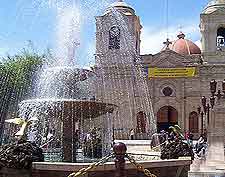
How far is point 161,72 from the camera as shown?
156ft

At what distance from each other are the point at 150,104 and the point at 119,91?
333 centimetres

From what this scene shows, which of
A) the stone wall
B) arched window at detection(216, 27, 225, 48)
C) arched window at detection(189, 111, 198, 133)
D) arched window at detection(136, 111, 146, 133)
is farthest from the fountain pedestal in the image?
arched window at detection(216, 27, 225, 48)

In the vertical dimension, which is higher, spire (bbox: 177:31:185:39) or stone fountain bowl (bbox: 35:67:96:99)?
spire (bbox: 177:31:185:39)

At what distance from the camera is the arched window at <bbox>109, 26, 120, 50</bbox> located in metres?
46.8

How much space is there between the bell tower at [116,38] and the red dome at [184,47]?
5.24 meters

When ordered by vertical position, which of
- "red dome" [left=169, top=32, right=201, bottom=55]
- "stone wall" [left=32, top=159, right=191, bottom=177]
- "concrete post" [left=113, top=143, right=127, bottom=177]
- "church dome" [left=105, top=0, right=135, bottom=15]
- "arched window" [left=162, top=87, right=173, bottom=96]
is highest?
"church dome" [left=105, top=0, right=135, bottom=15]

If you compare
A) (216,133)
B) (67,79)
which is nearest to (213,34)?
(216,133)

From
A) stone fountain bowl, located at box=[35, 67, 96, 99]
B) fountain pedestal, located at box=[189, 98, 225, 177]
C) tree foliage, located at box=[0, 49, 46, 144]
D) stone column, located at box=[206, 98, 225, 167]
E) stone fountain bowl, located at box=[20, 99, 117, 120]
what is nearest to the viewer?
stone fountain bowl, located at box=[20, 99, 117, 120]

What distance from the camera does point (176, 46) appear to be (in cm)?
5200

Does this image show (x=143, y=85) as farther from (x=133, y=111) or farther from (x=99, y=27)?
(x=99, y=27)

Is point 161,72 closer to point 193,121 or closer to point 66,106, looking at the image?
point 193,121

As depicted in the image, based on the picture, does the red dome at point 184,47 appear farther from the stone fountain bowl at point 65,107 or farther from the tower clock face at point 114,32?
the stone fountain bowl at point 65,107

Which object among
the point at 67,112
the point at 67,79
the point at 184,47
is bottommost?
the point at 67,112

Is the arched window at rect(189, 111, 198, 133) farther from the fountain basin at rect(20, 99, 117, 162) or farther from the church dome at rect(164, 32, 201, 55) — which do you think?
the fountain basin at rect(20, 99, 117, 162)
